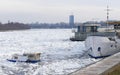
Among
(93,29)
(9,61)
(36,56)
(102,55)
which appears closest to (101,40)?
(102,55)

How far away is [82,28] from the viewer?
10562cm

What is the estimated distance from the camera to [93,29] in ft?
272

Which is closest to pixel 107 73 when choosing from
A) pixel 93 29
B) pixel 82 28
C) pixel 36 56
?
pixel 36 56

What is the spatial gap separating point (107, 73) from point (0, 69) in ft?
60.3

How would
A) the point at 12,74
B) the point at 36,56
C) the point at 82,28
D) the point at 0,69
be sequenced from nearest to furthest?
the point at 12,74 < the point at 0,69 < the point at 36,56 < the point at 82,28

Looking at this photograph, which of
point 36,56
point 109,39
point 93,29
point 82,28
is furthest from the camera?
point 82,28

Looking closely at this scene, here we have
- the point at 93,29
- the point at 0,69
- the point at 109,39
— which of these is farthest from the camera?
the point at 93,29

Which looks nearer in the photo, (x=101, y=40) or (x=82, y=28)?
(x=101, y=40)

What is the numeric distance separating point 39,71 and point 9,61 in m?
13.0

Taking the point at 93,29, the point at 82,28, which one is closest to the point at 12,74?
the point at 93,29

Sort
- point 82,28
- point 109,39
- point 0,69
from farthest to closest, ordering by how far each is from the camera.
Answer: point 82,28 < point 109,39 < point 0,69

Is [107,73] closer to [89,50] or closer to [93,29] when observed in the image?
[89,50]

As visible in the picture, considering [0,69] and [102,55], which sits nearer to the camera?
[0,69]

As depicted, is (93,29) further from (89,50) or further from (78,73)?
(78,73)
